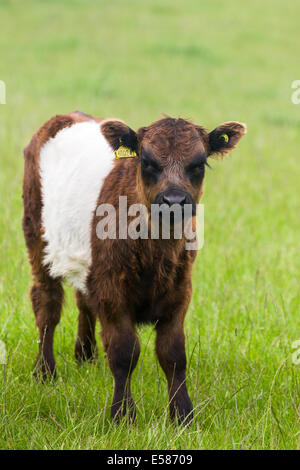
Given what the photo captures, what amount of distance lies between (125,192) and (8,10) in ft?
69.9

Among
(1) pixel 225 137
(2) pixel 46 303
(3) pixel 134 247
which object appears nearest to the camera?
(3) pixel 134 247

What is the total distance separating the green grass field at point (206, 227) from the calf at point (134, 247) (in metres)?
0.21

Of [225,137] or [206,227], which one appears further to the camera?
[206,227]

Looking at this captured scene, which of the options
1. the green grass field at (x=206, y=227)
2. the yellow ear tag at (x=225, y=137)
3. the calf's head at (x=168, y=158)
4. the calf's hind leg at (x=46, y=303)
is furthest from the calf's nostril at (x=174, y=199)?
the calf's hind leg at (x=46, y=303)

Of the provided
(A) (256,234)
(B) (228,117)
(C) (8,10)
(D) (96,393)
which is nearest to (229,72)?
(B) (228,117)

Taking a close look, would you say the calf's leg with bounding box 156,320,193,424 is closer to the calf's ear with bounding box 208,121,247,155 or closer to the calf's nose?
the calf's nose

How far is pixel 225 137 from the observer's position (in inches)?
153

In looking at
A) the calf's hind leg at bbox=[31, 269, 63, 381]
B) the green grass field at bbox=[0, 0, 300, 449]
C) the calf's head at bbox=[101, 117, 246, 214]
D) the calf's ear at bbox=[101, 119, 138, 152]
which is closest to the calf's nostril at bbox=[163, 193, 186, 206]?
the calf's head at bbox=[101, 117, 246, 214]

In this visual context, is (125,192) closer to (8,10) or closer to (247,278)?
(247,278)

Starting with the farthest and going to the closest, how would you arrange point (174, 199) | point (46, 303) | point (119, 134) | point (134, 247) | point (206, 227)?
point (206, 227)
point (46, 303)
point (119, 134)
point (134, 247)
point (174, 199)

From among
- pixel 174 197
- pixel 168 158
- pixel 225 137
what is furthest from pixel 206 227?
pixel 174 197

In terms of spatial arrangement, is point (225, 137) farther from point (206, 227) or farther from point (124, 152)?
point (206, 227)

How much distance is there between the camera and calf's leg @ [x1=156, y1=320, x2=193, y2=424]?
12.2 feet

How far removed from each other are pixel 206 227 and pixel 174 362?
146 inches
